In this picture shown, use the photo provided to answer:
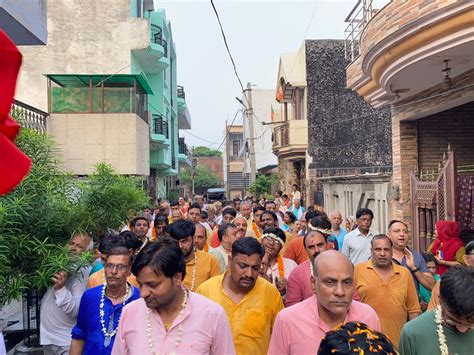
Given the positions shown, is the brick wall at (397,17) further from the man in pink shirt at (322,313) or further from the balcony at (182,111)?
the balcony at (182,111)

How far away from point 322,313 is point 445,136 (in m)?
8.85

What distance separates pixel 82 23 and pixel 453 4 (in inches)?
632

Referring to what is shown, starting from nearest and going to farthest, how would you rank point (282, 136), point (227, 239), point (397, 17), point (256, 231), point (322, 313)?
point (322, 313) < point (227, 239) < point (397, 17) < point (256, 231) < point (282, 136)

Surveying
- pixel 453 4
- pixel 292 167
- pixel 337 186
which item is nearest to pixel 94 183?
pixel 453 4

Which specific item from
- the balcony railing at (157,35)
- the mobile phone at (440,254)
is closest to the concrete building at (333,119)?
the balcony railing at (157,35)

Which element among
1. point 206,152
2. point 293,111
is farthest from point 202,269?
point 206,152

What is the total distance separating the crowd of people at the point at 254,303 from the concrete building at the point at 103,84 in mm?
8966

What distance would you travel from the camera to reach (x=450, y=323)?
2631mm

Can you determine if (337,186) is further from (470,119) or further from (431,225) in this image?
(431,225)

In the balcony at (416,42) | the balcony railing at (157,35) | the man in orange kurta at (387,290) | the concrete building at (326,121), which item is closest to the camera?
the man in orange kurta at (387,290)

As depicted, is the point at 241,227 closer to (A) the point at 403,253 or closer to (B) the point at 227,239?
(B) the point at 227,239

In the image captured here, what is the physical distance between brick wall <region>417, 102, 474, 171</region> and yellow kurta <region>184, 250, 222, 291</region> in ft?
22.8

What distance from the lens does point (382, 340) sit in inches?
72.6

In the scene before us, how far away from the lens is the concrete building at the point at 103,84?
13.5 m
